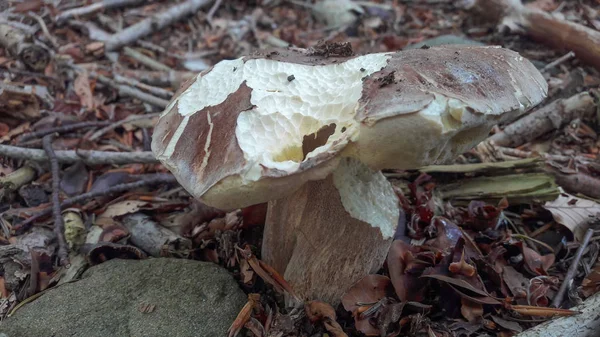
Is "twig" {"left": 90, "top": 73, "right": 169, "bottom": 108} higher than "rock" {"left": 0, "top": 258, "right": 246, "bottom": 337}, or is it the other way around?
"twig" {"left": 90, "top": 73, "right": 169, "bottom": 108}

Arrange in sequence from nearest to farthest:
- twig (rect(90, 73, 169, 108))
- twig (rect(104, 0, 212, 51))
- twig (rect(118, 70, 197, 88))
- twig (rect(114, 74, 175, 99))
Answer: twig (rect(90, 73, 169, 108)) < twig (rect(114, 74, 175, 99)) < twig (rect(118, 70, 197, 88)) < twig (rect(104, 0, 212, 51))

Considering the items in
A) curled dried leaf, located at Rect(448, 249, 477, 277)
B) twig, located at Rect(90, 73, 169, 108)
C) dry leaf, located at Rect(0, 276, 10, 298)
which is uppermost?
twig, located at Rect(90, 73, 169, 108)

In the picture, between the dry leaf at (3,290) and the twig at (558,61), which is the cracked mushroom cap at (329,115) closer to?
the dry leaf at (3,290)

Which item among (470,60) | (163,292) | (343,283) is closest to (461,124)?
(470,60)

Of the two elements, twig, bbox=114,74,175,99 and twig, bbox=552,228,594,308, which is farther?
twig, bbox=114,74,175,99

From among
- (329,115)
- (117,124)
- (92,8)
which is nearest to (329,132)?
(329,115)

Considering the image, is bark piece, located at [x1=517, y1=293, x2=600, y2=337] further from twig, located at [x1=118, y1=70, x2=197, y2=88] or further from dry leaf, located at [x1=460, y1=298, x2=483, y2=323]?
twig, located at [x1=118, y1=70, x2=197, y2=88]

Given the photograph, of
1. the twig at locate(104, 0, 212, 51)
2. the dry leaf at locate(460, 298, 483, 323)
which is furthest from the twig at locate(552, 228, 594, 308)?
the twig at locate(104, 0, 212, 51)
